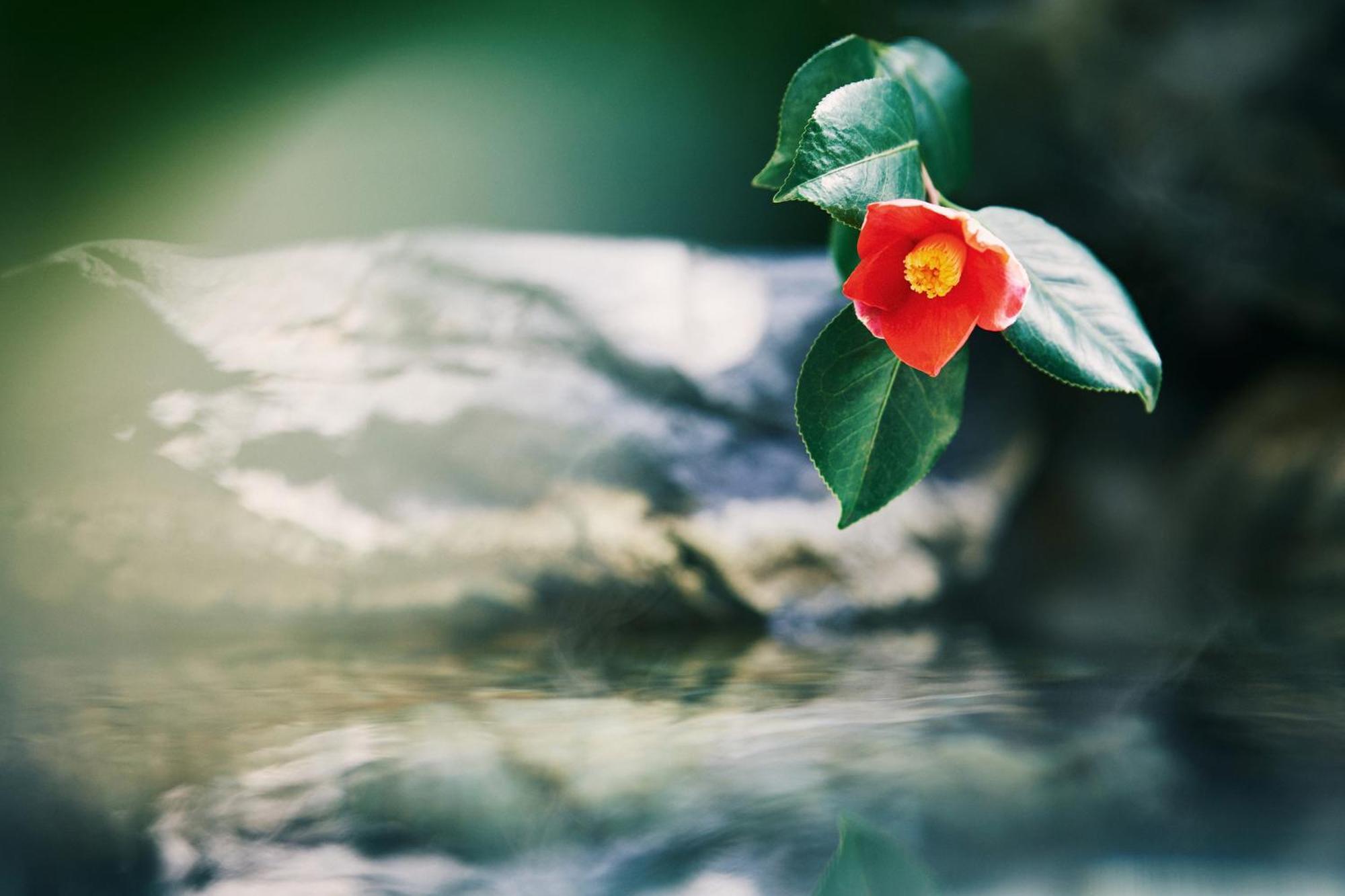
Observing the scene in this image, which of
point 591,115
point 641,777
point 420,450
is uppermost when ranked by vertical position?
point 591,115

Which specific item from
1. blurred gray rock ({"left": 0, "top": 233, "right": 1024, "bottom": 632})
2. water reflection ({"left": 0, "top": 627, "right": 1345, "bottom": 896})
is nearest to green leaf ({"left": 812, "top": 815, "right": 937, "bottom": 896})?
water reflection ({"left": 0, "top": 627, "right": 1345, "bottom": 896})

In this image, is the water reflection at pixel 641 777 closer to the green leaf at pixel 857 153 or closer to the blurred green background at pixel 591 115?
the green leaf at pixel 857 153

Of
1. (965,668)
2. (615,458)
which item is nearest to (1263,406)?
(965,668)

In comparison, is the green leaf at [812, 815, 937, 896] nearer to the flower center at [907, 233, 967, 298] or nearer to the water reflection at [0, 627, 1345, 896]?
the water reflection at [0, 627, 1345, 896]

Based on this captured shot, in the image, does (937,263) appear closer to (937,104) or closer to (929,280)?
(929,280)

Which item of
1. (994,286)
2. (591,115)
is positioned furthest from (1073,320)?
(591,115)

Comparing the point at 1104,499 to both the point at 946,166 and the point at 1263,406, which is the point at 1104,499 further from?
the point at 946,166
